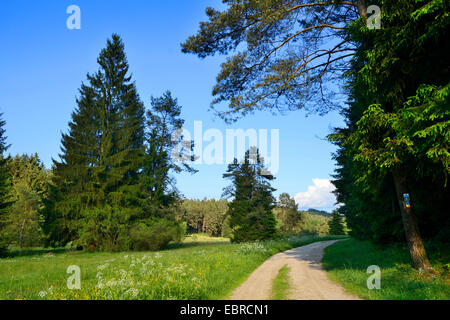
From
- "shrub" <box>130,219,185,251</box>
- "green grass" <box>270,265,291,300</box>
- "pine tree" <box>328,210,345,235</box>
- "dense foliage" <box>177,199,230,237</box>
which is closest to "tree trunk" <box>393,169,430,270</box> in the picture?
"green grass" <box>270,265,291,300</box>

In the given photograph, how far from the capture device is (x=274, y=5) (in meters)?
9.93

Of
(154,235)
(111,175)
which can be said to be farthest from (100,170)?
(154,235)

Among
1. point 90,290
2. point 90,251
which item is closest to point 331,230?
point 90,251

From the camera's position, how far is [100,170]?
27.8m

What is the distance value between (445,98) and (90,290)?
10937 millimetres

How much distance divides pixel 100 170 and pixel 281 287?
25.1 meters

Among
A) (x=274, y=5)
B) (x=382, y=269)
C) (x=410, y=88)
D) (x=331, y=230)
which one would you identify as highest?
(x=274, y=5)

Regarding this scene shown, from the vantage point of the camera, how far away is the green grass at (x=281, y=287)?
7.37 metres

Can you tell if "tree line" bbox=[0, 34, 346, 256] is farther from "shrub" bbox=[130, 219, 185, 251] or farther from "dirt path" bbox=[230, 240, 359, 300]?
"dirt path" bbox=[230, 240, 359, 300]

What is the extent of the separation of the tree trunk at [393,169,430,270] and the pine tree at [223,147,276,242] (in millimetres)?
28256

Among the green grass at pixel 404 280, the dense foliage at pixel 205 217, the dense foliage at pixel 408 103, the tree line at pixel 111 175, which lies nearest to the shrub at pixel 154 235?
the tree line at pixel 111 175

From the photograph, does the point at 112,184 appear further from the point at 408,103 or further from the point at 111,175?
the point at 408,103
